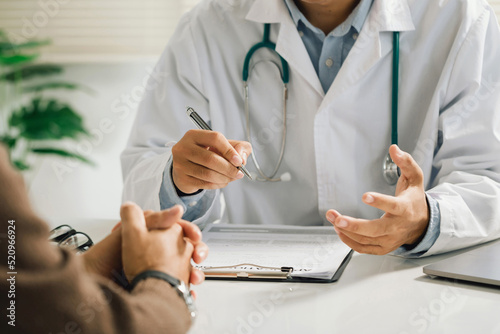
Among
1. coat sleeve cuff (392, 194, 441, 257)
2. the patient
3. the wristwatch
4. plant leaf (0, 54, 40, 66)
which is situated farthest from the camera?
plant leaf (0, 54, 40, 66)

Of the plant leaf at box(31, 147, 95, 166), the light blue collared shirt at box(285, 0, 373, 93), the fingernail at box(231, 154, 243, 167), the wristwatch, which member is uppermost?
the light blue collared shirt at box(285, 0, 373, 93)

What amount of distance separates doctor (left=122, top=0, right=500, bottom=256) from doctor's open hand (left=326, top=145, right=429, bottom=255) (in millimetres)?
73

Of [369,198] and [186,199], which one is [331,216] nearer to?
[369,198]

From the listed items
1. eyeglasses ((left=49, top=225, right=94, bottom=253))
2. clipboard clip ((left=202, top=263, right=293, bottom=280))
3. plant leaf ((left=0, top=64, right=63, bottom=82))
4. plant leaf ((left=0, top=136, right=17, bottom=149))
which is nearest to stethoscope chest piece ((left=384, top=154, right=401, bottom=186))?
clipboard clip ((left=202, top=263, right=293, bottom=280))

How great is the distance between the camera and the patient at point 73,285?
0.49 m

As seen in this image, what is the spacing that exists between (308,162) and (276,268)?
45 centimetres

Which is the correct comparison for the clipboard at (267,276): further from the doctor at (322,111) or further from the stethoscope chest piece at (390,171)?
the stethoscope chest piece at (390,171)

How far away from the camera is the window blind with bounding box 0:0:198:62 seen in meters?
2.16

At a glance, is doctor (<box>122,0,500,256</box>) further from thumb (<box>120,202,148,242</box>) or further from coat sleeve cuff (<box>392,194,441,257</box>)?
thumb (<box>120,202,148,242</box>)

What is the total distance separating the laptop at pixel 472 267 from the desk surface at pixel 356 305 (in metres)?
0.01

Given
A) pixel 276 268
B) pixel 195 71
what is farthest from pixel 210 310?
pixel 195 71

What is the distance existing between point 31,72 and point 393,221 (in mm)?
1870

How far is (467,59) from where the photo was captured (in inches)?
46.2

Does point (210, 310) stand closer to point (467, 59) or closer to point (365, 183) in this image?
point (365, 183)
